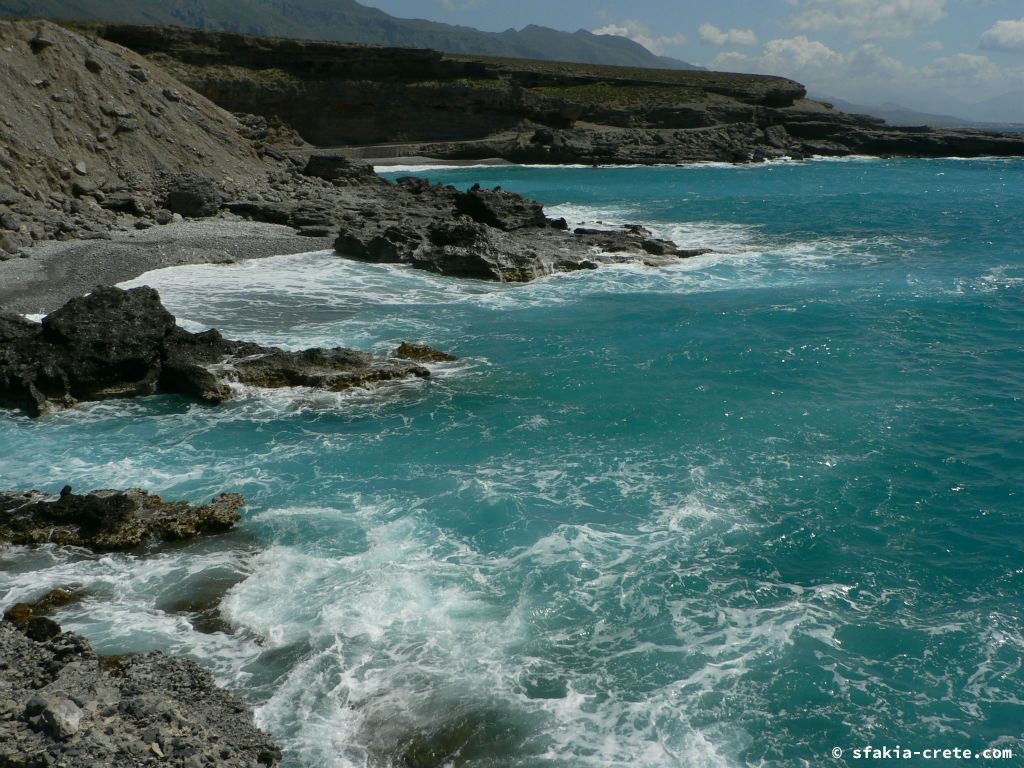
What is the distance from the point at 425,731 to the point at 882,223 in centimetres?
3792

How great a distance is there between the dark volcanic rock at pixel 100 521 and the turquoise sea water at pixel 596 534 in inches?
12.2

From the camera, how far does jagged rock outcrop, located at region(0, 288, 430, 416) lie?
16125mm

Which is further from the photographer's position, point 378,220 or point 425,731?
point 378,220

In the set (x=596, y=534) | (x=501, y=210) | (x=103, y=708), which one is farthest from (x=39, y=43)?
(x=103, y=708)

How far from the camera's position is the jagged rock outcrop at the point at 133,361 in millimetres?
16125

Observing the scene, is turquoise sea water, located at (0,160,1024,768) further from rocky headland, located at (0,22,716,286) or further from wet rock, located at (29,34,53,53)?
wet rock, located at (29,34,53,53)

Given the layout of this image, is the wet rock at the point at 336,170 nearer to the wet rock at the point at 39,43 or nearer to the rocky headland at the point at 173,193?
the rocky headland at the point at 173,193

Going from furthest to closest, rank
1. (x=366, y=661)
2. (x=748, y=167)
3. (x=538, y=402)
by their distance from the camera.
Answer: (x=748, y=167), (x=538, y=402), (x=366, y=661)

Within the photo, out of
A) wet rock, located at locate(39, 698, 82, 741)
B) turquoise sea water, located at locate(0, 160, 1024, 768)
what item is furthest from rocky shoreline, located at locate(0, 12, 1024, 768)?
turquoise sea water, located at locate(0, 160, 1024, 768)

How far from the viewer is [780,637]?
31.9 feet

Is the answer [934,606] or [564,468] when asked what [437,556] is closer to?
[564,468]

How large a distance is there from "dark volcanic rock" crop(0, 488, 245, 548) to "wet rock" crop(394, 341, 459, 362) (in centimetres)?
732

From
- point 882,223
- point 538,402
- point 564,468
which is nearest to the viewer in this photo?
point 564,468

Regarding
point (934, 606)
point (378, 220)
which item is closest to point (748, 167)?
point (378, 220)
